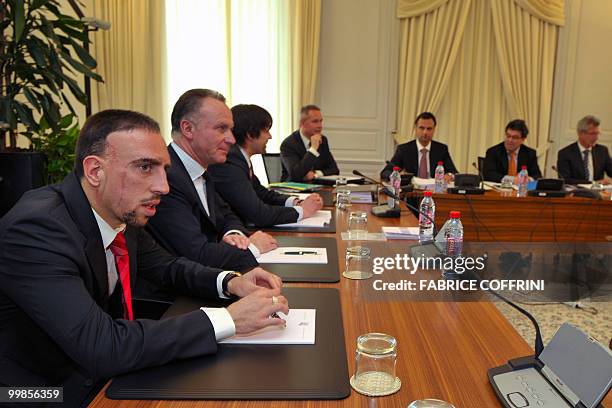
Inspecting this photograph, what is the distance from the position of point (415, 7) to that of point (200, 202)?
440cm

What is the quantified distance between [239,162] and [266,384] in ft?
5.77

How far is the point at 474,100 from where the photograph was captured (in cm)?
588

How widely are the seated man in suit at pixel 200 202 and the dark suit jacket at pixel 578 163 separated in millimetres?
3753

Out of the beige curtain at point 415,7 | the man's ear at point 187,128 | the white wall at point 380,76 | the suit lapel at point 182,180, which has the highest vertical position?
the beige curtain at point 415,7

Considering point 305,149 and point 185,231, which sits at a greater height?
point 305,149

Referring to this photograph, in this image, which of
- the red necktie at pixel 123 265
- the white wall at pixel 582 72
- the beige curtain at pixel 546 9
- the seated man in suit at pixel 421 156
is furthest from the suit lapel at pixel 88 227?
the white wall at pixel 582 72

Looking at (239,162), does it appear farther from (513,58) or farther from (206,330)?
(513,58)

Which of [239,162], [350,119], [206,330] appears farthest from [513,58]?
[206,330]

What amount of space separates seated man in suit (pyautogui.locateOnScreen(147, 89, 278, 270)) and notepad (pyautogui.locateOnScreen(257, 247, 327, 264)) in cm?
3

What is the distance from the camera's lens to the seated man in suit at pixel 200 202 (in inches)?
72.4

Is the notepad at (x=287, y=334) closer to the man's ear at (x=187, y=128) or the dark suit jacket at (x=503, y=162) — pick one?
the man's ear at (x=187, y=128)

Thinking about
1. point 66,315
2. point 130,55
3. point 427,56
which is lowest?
point 66,315

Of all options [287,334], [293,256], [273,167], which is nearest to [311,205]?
[293,256]

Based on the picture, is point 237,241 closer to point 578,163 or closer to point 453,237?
point 453,237
